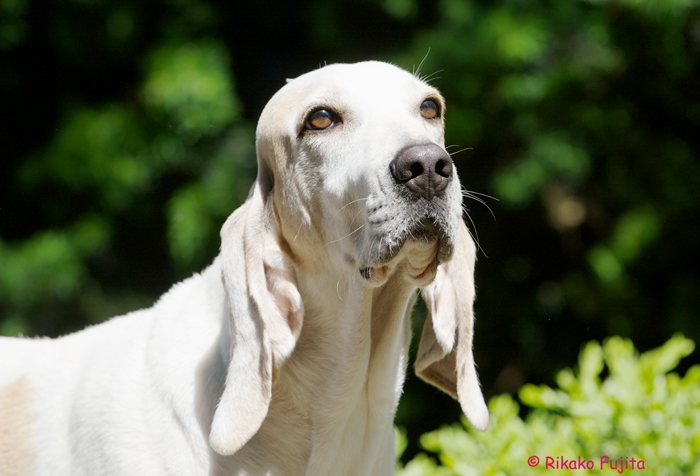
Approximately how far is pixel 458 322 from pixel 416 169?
663mm

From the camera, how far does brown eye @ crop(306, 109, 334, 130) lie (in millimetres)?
2014

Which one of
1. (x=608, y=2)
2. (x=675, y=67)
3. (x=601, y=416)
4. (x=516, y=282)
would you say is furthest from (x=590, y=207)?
(x=601, y=416)

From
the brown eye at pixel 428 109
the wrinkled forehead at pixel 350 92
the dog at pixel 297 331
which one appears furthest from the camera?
the brown eye at pixel 428 109

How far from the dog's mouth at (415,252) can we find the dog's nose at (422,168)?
87mm

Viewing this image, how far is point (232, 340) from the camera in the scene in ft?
6.16

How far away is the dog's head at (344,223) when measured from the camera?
1.78m

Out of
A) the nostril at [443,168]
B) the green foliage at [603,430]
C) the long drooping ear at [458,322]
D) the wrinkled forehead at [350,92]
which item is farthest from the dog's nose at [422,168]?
the green foliage at [603,430]

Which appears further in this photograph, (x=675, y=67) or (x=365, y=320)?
(x=675, y=67)

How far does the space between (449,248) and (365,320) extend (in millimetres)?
389

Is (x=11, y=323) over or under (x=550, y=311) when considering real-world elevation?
over

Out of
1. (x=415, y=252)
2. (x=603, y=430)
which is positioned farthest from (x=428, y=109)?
(x=603, y=430)

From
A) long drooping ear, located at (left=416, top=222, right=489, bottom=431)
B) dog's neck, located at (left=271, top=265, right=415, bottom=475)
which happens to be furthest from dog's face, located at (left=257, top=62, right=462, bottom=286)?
long drooping ear, located at (left=416, top=222, right=489, bottom=431)

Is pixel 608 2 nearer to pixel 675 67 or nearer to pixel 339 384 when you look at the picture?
pixel 675 67

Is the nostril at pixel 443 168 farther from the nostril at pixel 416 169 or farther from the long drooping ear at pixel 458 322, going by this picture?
the long drooping ear at pixel 458 322
